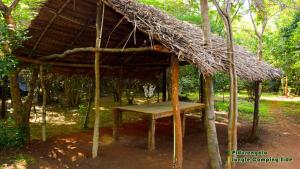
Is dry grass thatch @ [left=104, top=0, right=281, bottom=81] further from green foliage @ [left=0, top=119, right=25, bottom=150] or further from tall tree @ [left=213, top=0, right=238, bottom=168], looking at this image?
green foliage @ [left=0, top=119, right=25, bottom=150]

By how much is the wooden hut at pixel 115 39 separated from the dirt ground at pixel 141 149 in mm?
661

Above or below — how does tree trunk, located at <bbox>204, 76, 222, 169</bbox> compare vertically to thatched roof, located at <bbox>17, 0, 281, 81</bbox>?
below

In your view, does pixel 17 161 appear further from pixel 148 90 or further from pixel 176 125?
pixel 148 90

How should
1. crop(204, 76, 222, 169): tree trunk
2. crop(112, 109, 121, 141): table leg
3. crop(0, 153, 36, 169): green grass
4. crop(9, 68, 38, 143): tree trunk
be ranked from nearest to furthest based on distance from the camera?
Answer: crop(204, 76, 222, 169): tree trunk < crop(0, 153, 36, 169): green grass < crop(9, 68, 38, 143): tree trunk < crop(112, 109, 121, 141): table leg

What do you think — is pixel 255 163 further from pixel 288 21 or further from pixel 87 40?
pixel 288 21

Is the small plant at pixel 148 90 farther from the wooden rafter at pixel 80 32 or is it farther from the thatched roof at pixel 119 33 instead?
the wooden rafter at pixel 80 32

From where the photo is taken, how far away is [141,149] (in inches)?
239

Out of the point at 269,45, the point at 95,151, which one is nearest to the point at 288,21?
the point at 269,45

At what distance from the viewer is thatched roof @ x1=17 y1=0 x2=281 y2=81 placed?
421 centimetres

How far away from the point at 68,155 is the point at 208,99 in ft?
10.5

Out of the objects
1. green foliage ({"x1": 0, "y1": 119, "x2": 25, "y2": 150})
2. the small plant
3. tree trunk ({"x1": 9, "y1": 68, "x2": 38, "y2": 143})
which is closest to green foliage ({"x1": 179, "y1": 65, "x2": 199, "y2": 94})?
the small plant

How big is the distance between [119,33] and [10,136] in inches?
138

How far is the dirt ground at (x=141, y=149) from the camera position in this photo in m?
5.13

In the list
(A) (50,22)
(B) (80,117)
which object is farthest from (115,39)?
(B) (80,117)
